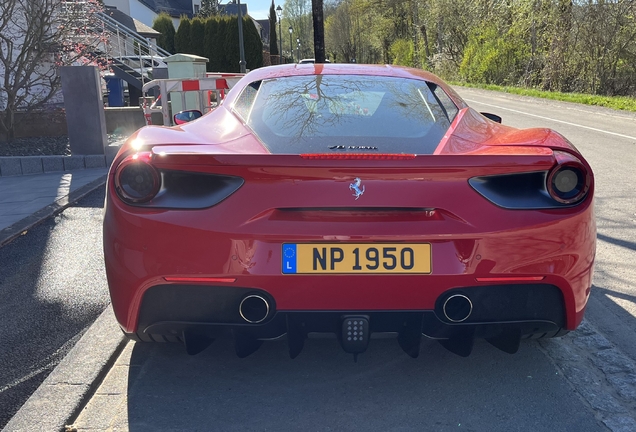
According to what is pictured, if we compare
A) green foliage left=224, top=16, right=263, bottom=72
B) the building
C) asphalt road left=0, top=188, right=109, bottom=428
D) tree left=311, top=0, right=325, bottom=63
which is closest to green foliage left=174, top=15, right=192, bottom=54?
green foliage left=224, top=16, right=263, bottom=72

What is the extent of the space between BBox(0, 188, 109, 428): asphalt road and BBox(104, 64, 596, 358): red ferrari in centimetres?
89

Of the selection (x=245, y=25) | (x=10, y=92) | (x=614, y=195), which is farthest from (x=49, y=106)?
(x=245, y=25)

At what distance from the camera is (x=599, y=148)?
1084cm

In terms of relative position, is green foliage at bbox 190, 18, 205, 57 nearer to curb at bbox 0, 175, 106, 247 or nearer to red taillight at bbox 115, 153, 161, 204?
curb at bbox 0, 175, 106, 247

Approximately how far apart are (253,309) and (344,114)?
113 centimetres

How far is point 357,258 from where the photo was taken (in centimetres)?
255

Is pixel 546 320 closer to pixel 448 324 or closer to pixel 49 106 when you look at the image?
pixel 448 324

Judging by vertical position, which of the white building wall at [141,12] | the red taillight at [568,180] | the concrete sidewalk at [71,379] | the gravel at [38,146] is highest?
the white building wall at [141,12]

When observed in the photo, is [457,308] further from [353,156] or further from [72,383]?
[72,383]

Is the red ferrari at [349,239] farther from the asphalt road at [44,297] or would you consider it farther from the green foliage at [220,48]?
the green foliage at [220,48]

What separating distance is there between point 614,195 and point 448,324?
17.2ft

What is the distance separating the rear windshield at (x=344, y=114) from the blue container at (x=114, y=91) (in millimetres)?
17992

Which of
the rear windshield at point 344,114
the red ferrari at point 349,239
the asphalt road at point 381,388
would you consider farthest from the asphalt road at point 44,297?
the rear windshield at point 344,114

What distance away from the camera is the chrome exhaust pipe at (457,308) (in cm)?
262
